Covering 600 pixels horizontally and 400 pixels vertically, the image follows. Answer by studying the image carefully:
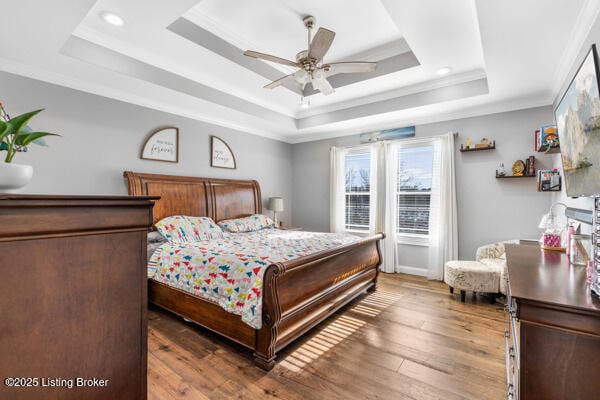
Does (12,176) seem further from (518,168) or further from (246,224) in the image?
(518,168)

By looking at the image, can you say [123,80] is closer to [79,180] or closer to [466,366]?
[79,180]

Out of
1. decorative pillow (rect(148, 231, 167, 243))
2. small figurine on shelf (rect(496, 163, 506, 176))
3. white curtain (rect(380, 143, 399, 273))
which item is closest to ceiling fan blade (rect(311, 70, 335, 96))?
white curtain (rect(380, 143, 399, 273))

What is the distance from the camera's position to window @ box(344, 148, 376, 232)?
4926 mm

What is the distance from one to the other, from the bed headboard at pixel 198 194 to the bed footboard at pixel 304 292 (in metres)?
2.01

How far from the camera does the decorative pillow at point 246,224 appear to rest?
4.14m

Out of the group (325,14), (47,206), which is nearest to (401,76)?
(325,14)

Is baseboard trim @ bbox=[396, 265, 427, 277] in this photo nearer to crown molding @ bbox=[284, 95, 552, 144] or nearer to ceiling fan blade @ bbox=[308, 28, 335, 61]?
crown molding @ bbox=[284, 95, 552, 144]

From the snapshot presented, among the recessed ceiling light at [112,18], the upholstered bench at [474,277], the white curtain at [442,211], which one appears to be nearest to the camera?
the recessed ceiling light at [112,18]

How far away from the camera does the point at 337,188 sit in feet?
16.9

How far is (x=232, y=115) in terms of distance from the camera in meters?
4.20

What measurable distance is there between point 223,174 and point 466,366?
3894mm

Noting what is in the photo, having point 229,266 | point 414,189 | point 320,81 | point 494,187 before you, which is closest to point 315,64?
point 320,81

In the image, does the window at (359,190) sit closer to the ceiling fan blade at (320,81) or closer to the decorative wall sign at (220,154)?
the decorative wall sign at (220,154)

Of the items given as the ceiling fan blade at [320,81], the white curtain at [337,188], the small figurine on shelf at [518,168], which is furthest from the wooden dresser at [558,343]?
the white curtain at [337,188]
